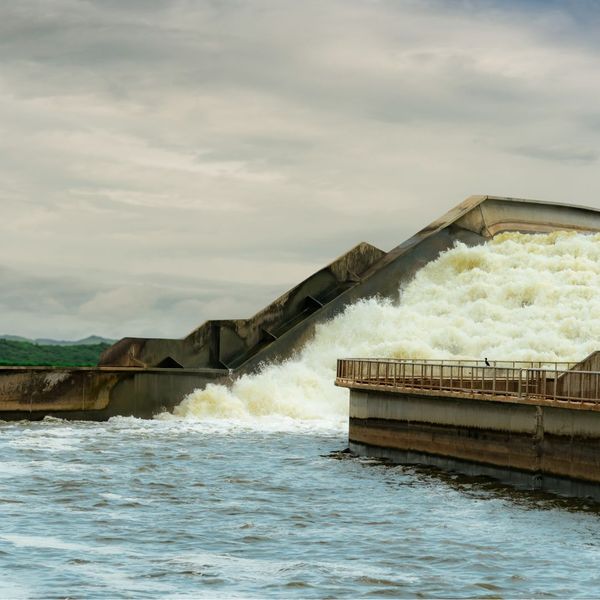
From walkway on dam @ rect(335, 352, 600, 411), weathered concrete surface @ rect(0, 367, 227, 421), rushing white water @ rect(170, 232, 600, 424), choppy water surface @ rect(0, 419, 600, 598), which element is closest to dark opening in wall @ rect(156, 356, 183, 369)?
weathered concrete surface @ rect(0, 367, 227, 421)

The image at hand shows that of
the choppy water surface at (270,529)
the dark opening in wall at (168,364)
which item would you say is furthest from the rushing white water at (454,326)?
the choppy water surface at (270,529)

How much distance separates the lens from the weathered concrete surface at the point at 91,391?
154ft

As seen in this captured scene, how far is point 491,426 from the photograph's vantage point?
31781 mm

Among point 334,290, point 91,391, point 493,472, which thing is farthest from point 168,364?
point 493,472

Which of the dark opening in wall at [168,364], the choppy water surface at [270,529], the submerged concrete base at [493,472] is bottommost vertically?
the choppy water surface at [270,529]

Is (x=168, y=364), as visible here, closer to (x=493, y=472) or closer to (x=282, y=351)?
(x=282, y=351)

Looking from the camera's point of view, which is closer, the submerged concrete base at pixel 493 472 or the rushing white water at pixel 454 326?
the submerged concrete base at pixel 493 472

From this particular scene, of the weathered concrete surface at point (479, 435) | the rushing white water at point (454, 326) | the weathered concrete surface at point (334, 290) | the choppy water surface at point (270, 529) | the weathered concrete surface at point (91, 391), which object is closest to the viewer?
the choppy water surface at point (270, 529)

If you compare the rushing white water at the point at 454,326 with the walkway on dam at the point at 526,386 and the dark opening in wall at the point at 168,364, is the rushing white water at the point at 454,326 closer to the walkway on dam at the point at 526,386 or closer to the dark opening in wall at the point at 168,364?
the dark opening in wall at the point at 168,364

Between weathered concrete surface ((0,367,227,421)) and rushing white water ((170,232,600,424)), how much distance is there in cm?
78

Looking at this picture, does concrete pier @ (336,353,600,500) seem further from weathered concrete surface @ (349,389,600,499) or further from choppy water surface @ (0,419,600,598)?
choppy water surface @ (0,419,600,598)

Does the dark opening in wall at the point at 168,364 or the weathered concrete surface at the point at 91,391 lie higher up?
the dark opening in wall at the point at 168,364

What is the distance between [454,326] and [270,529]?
30.2 metres

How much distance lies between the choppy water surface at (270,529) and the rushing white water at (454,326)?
11.8 metres
